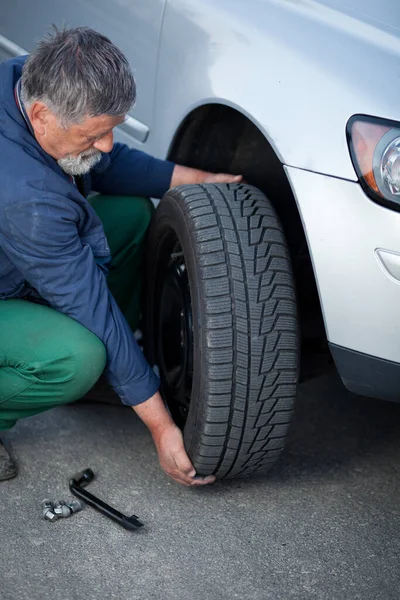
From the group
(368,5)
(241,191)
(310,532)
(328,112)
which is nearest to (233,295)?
(241,191)

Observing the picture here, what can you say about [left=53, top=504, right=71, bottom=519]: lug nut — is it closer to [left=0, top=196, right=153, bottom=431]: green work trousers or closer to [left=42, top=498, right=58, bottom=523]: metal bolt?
[left=42, top=498, right=58, bottom=523]: metal bolt

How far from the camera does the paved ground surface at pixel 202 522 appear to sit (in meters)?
2.17

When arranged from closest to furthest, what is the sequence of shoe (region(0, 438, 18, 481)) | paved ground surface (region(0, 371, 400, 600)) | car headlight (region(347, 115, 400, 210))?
1. car headlight (region(347, 115, 400, 210))
2. paved ground surface (region(0, 371, 400, 600))
3. shoe (region(0, 438, 18, 481))

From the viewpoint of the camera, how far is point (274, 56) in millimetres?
2295

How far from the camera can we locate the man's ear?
222cm

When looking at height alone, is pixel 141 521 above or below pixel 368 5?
Result: below

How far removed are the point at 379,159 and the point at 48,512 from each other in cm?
119

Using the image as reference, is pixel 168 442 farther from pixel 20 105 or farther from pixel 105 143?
pixel 20 105

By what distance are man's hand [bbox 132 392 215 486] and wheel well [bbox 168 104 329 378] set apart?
464 millimetres

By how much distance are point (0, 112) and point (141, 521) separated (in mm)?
1088

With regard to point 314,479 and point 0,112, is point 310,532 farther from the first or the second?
point 0,112

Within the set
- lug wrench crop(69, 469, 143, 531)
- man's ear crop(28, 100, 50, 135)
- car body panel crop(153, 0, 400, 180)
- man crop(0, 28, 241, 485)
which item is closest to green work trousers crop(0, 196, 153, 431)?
man crop(0, 28, 241, 485)

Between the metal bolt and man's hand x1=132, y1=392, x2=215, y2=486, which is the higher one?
man's hand x1=132, y1=392, x2=215, y2=486

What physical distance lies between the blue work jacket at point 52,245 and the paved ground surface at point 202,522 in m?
0.33
